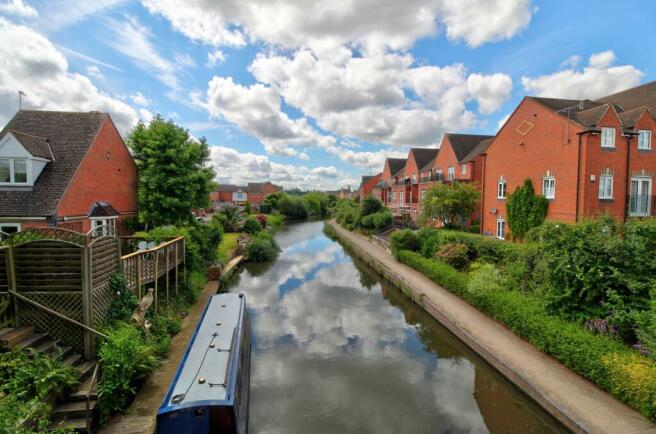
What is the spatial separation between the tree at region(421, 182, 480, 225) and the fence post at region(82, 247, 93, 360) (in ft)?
75.3

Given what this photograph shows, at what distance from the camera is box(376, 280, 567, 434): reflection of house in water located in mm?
7481

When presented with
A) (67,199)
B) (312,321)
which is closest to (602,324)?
(312,321)

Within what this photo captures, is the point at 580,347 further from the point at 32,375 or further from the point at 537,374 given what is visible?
the point at 32,375

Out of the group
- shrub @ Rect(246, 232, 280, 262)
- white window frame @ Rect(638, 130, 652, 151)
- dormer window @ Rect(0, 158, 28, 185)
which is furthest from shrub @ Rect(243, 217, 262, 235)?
white window frame @ Rect(638, 130, 652, 151)

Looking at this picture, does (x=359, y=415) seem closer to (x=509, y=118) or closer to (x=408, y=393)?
(x=408, y=393)

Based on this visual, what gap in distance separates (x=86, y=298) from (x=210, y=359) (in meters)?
2.88

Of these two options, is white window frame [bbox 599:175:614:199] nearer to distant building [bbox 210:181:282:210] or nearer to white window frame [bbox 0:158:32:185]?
white window frame [bbox 0:158:32:185]

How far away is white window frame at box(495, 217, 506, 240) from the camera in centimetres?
2258

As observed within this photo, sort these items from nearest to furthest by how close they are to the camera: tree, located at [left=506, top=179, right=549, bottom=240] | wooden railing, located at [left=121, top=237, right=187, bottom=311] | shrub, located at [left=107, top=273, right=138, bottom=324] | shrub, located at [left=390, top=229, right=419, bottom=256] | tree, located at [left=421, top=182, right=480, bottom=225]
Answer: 1. shrub, located at [left=107, top=273, right=138, bottom=324]
2. wooden railing, located at [left=121, top=237, right=187, bottom=311]
3. tree, located at [left=506, top=179, right=549, bottom=240]
4. shrub, located at [left=390, top=229, right=419, bottom=256]
5. tree, located at [left=421, top=182, right=480, bottom=225]

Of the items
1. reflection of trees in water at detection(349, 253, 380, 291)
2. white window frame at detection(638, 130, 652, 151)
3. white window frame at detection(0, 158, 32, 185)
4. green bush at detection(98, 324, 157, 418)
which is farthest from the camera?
reflection of trees in water at detection(349, 253, 380, 291)

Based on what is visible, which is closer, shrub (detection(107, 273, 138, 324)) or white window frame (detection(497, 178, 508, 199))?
shrub (detection(107, 273, 138, 324))

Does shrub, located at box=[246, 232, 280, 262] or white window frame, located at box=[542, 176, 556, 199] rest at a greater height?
white window frame, located at box=[542, 176, 556, 199]

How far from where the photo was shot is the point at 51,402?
19.4 feet

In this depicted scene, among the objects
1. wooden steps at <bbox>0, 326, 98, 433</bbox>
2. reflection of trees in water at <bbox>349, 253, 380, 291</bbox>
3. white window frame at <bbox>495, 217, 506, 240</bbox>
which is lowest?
reflection of trees in water at <bbox>349, 253, 380, 291</bbox>
